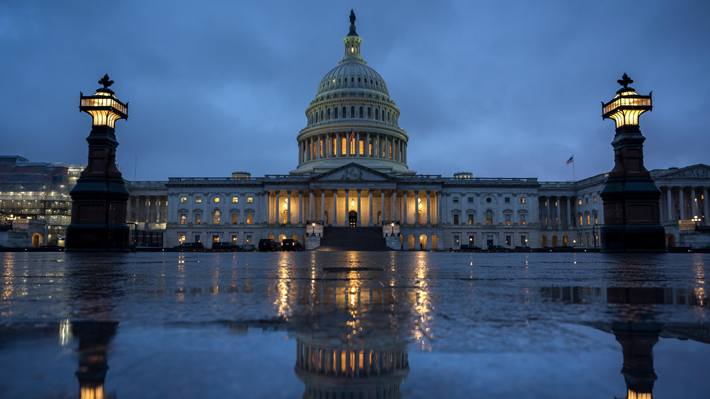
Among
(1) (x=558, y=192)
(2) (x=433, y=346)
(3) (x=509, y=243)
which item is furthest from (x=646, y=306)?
(1) (x=558, y=192)

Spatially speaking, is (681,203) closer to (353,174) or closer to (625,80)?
(353,174)

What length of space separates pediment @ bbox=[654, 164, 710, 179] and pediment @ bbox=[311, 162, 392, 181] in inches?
2003

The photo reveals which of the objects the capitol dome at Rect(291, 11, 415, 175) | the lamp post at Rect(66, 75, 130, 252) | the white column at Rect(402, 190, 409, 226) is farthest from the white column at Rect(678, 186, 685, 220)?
the lamp post at Rect(66, 75, 130, 252)

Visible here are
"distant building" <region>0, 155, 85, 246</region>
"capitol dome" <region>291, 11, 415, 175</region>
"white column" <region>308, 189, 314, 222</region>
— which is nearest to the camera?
"distant building" <region>0, 155, 85, 246</region>

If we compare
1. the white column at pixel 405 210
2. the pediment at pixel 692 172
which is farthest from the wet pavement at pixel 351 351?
the pediment at pixel 692 172

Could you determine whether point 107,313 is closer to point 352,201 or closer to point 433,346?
point 433,346

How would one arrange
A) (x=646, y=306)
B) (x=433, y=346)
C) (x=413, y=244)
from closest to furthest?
(x=433, y=346), (x=646, y=306), (x=413, y=244)

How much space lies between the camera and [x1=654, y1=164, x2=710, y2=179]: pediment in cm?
8406

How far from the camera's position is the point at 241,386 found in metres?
1.57

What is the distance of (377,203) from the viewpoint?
313 feet

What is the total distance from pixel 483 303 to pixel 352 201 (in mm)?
91507

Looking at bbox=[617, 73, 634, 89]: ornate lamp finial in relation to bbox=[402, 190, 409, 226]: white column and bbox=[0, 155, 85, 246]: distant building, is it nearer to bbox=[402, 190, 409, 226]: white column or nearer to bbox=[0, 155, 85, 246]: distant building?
bbox=[402, 190, 409, 226]: white column

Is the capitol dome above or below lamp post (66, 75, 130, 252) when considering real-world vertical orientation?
above

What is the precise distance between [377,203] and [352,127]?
18740 mm
